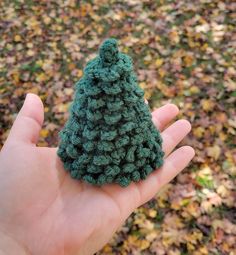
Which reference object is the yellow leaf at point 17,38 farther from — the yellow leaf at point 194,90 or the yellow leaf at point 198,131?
the yellow leaf at point 198,131

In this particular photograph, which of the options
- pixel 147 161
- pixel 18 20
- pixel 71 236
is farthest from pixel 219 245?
pixel 18 20

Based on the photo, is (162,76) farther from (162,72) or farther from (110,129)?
(110,129)

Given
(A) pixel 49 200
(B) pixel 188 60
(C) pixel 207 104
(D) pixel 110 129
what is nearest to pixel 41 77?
(B) pixel 188 60

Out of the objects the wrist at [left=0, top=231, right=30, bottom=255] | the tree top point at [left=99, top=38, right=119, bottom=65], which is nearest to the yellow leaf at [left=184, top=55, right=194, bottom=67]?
the tree top point at [left=99, top=38, right=119, bottom=65]

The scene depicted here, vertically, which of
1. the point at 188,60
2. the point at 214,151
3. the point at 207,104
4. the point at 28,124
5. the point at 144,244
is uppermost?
the point at 28,124

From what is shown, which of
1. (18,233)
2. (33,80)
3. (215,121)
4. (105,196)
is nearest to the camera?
(18,233)

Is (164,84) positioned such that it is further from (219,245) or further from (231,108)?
(219,245)
